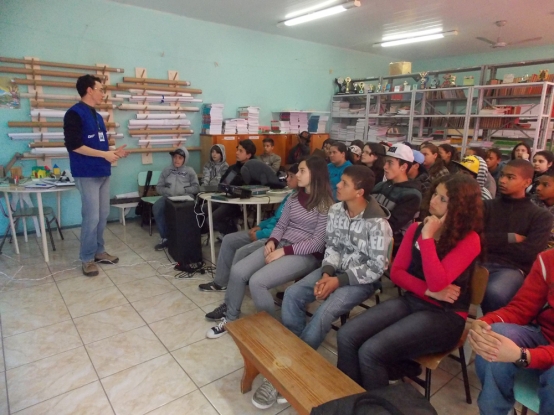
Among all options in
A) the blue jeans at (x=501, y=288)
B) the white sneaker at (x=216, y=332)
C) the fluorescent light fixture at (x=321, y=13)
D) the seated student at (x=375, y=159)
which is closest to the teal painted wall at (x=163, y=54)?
the fluorescent light fixture at (x=321, y=13)

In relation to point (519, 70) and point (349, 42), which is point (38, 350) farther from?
point (519, 70)

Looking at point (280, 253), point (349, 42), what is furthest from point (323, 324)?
point (349, 42)

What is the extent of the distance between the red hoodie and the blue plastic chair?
15cm

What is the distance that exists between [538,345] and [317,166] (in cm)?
151

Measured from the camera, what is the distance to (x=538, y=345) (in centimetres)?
144

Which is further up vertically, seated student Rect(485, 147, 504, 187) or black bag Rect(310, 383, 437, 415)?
seated student Rect(485, 147, 504, 187)

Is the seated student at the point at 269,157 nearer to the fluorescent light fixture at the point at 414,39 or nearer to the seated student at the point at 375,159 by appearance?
the seated student at the point at 375,159

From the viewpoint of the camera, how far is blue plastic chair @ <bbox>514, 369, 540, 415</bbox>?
4.27ft

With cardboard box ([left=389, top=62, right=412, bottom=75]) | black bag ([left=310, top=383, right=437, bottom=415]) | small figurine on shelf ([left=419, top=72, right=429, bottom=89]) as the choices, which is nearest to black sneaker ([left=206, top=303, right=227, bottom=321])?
black bag ([left=310, top=383, right=437, bottom=415])

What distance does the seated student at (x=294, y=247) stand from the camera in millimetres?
2256

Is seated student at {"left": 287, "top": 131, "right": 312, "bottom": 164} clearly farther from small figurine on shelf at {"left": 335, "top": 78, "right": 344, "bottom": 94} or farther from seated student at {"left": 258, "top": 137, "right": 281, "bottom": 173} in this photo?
small figurine on shelf at {"left": 335, "top": 78, "right": 344, "bottom": 94}

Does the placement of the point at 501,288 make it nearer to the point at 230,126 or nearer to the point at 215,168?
the point at 215,168

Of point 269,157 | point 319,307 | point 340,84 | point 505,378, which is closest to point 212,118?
point 269,157

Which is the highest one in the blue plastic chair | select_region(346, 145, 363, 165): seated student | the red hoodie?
select_region(346, 145, 363, 165): seated student
